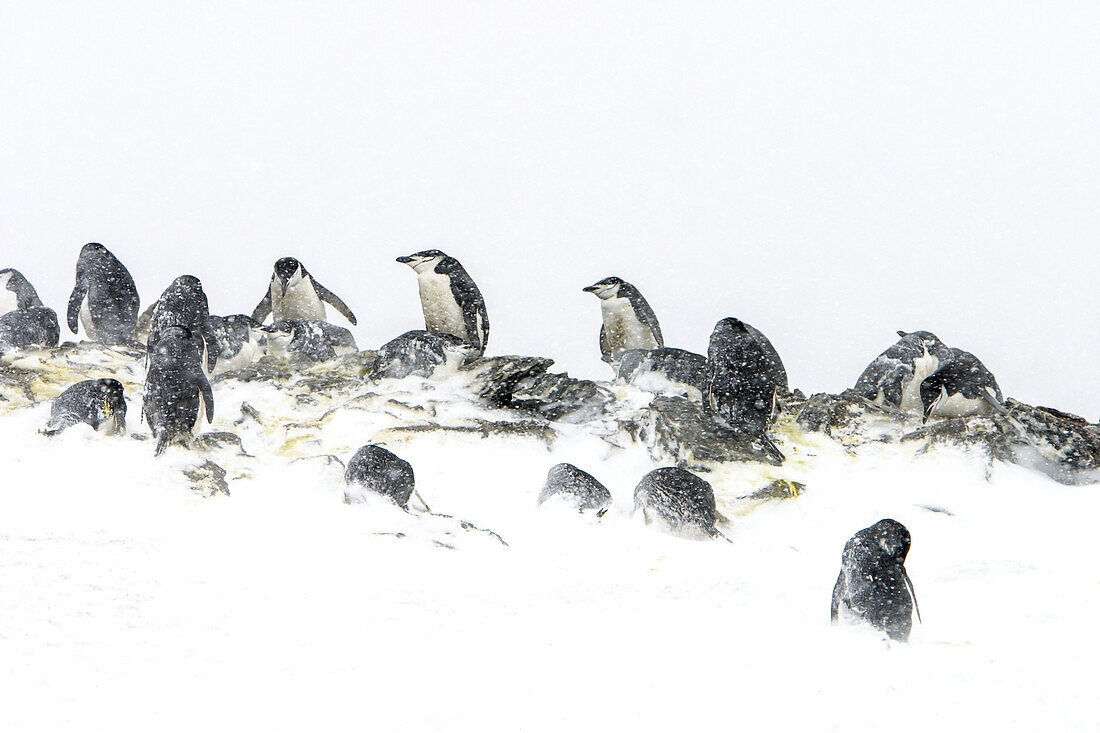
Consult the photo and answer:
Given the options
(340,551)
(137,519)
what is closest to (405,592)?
(340,551)

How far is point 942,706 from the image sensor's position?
2.97m

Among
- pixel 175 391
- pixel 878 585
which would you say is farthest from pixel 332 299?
pixel 878 585

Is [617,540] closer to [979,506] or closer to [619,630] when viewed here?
[619,630]

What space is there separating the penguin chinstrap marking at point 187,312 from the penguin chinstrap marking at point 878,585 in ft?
15.5

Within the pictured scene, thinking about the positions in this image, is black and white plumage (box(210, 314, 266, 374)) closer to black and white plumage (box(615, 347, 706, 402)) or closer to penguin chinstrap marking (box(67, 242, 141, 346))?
penguin chinstrap marking (box(67, 242, 141, 346))

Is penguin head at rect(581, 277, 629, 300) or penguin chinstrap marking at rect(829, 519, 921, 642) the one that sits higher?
penguin head at rect(581, 277, 629, 300)

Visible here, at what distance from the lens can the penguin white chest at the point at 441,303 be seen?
8.86 metres

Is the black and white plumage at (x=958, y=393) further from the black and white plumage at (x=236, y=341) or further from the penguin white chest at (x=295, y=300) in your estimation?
the penguin white chest at (x=295, y=300)

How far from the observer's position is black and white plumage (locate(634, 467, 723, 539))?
16.8ft

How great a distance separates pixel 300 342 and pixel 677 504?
3850 mm

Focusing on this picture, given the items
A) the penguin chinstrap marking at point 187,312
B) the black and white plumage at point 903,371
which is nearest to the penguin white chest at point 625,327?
the black and white plumage at point 903,371

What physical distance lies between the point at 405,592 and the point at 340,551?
A: 0.61 m

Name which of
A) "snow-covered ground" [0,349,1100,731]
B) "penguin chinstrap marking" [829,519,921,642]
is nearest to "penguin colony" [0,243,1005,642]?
"penguin chinstrap marking" [829,519,921,642]

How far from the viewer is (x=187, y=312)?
279 inches
